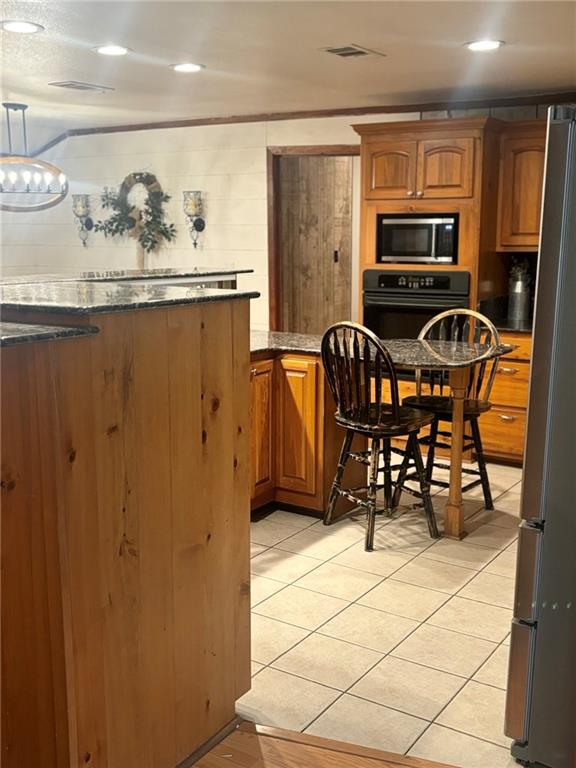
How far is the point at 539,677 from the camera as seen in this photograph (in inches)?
88.1

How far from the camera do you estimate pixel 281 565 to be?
12.2ft

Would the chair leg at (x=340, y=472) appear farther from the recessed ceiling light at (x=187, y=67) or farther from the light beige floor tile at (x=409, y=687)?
the recessed ceiling light at (x=187, y=67)

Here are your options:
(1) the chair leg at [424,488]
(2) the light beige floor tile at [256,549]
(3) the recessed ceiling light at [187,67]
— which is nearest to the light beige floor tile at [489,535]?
(1) the chair leg at [424,488]

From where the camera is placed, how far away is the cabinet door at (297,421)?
165 inches

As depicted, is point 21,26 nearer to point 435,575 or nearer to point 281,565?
point 281,565

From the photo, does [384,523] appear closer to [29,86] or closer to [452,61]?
[452,61]

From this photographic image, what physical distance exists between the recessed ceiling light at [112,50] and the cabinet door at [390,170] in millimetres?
1976

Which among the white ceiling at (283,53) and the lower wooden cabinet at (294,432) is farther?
the lower wooden cabinet at (294,432)

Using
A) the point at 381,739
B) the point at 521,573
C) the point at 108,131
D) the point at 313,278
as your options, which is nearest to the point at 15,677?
the point at 381,739

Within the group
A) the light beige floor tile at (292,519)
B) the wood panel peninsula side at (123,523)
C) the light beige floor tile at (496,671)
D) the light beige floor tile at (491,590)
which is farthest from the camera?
the light beige floor tile at (292,519)

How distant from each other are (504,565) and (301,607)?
1041 millimetres

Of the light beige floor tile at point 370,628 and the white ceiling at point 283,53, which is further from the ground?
the white ceiling at point 283,53

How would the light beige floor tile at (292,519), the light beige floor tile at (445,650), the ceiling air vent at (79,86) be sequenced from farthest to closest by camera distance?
the ceiling air vent at (79,86) < the light beige floor tile at (292,519) < the light beige floor tile at (445,650)

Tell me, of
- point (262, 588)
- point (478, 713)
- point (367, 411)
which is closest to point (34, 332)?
point (478, 713)
